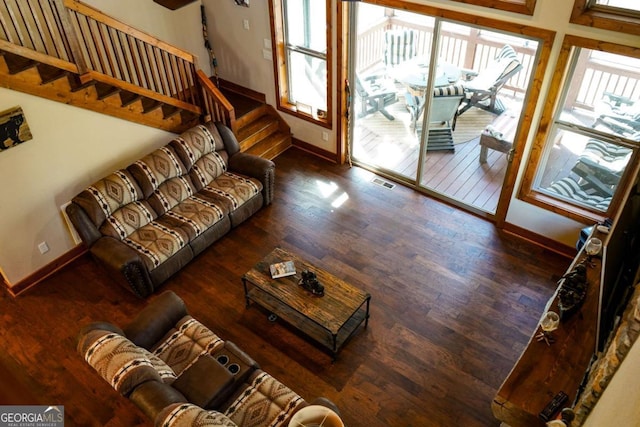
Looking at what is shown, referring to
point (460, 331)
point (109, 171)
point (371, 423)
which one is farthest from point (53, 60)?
point (460, 331)

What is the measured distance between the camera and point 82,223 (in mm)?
4754

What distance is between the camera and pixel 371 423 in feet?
12.7

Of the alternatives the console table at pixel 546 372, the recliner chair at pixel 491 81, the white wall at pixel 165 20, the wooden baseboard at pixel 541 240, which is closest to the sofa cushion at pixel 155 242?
the white wall at pixel 165 20

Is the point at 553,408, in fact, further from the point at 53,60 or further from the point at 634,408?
the point at 53,60

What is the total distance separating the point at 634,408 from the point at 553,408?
1.68 metres

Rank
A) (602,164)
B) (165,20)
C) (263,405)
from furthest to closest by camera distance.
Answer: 1. (165,20)
2. (602,164)
3. (263,405)

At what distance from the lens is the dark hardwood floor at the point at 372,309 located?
13.4 ft

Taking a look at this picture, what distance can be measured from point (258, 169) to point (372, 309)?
85.3 inches

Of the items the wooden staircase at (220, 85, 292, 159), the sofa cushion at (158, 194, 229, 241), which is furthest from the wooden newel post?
the wooden staircase at (220, 85, 292, 159)

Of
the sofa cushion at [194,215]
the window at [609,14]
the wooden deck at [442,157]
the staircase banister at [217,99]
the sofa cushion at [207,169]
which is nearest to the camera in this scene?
the window at [609,14]

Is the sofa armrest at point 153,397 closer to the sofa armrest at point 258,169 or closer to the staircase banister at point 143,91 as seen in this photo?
the sofa armrest at point 258,169

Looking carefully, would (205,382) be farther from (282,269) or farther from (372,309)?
(372,309)

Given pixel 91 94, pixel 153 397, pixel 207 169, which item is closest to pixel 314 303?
pixel 153 397

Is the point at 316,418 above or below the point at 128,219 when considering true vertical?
above
